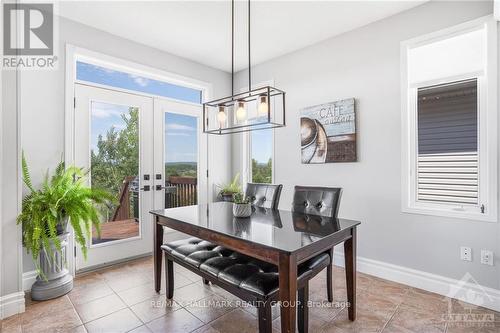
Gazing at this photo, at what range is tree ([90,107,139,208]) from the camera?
3.14 metres

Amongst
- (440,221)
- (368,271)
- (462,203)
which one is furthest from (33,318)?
(462,203)

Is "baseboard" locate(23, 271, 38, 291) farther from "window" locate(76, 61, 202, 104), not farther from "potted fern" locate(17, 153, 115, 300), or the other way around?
"window" locate(76, 61, 202, 104)

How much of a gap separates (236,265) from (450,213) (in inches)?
81.2

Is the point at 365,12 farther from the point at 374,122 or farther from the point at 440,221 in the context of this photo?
the point at 440,221

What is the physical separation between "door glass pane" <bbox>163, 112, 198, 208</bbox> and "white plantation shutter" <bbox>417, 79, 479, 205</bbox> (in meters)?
2.92

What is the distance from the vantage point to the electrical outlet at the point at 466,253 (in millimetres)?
2352

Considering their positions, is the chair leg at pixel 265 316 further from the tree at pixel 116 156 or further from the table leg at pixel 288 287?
the tree at pixel 116 156

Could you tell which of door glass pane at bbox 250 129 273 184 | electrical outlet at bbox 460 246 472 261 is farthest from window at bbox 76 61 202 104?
electrical outlet at bbox 460 246 472 261

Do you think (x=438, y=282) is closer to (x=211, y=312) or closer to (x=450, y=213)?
(x=450, y=213)

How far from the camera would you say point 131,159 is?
3.38m

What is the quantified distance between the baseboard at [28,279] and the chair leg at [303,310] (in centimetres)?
256

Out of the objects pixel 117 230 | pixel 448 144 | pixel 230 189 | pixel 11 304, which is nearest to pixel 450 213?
pixel 448 144

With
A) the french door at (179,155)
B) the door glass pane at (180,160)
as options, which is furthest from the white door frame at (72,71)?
the door glass pane at (180,160)

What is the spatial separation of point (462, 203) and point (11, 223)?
4002 mm
